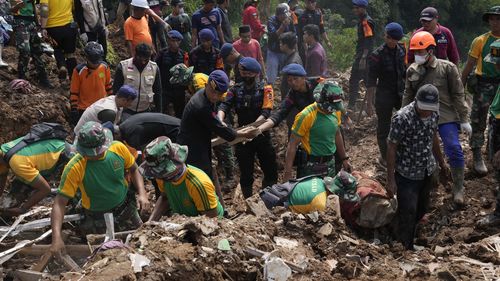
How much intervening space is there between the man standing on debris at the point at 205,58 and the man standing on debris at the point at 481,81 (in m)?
3.69

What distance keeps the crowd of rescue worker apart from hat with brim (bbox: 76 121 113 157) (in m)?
0.01

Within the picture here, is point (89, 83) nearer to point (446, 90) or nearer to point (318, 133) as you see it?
point (318, 133)

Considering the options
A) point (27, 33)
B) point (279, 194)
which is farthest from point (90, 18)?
point (279, 194)

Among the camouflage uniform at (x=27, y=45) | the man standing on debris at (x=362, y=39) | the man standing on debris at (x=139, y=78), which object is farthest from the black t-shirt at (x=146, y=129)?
the man standing on debris at (x=362, y=39)

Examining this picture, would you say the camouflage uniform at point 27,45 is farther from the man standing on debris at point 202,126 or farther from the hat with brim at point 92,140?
the hat with brim at point 92,140

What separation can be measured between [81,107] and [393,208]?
4.48 m

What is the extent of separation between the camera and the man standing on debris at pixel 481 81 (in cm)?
923

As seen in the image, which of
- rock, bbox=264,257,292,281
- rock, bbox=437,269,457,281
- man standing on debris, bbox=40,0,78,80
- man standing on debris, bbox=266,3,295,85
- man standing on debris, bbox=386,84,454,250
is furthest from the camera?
man standing on debris, bbox=266,3,295,85

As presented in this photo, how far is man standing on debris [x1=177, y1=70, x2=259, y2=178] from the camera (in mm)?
7988

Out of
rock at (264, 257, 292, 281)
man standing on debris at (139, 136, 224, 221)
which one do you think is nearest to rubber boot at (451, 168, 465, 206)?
man standing on debris at (139, 136, 224, 221)

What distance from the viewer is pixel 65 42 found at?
11445 millimetres

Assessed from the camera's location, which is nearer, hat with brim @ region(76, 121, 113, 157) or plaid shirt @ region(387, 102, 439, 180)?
hat with brim @ region(76, 121, 113, 157)

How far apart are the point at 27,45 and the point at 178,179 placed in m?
5.87

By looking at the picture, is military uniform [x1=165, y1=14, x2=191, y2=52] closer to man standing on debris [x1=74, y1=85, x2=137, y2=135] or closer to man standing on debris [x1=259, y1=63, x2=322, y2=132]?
man standing on debris [x1=74, y1=85, x2=137, y2=135]
